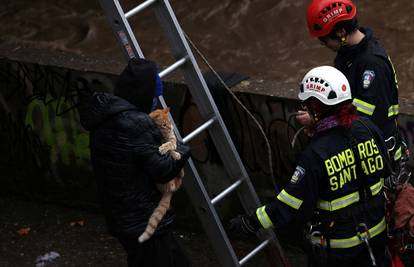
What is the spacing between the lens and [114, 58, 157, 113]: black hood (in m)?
5.03

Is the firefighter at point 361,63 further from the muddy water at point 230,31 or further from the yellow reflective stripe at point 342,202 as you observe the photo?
the muddy water at point 230,31

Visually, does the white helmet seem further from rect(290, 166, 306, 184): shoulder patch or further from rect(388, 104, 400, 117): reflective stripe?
rect(388, 104, 400, 117): reflective stripe

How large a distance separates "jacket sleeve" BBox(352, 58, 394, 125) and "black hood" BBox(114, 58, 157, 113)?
→ 130 cm

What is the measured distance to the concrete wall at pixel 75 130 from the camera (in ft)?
21.5

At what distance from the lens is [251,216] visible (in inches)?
203

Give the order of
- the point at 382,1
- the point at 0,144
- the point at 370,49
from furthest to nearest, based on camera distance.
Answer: the point at 382,1 < the point at 0,144 < the point at 370,49

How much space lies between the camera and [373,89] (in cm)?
550

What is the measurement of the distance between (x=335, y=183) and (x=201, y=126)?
1228 millimetres

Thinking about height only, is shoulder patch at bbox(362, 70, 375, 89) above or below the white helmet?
below

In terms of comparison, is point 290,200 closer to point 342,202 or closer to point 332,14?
point 342,202

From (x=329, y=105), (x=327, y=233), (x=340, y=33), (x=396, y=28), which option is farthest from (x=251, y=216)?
(x=396, y=28)

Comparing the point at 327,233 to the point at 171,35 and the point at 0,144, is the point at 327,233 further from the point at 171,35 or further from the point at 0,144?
the point at 0,144

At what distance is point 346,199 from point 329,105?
0.53m

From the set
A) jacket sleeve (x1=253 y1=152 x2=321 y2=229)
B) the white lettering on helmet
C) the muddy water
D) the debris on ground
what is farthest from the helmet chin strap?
the muddy water
